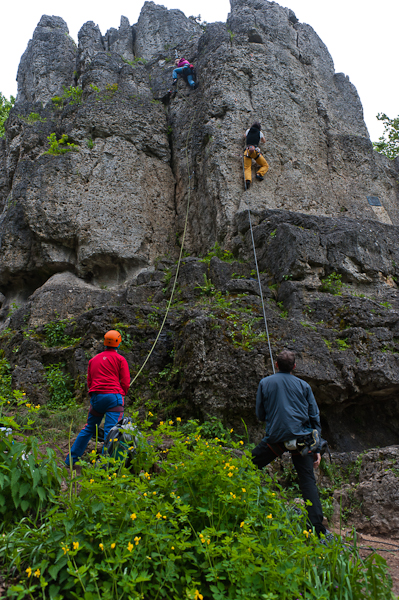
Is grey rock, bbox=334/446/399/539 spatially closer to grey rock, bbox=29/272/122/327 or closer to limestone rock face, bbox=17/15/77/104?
grey rock, bbox=29/272/122/327

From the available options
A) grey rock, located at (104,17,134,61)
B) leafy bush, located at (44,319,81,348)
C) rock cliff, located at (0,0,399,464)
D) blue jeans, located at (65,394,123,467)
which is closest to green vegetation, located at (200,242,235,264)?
rock cliff, located at (0,0,399,464)

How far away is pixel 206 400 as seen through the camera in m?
6.07

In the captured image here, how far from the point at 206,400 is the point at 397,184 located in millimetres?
9552

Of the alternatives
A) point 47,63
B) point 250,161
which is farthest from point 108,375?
point 47,63

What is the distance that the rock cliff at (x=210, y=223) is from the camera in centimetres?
660

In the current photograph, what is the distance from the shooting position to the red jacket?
487cm

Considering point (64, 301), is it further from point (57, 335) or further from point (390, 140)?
point (390, 140)

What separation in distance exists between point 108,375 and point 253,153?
720cm

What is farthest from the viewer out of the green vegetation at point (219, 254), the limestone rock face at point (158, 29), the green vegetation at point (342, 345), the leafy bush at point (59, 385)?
the limestone rock face at point (158, 29)

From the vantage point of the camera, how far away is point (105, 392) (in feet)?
15.9

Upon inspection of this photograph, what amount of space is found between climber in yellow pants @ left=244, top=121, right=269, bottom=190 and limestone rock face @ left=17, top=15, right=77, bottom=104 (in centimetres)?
788

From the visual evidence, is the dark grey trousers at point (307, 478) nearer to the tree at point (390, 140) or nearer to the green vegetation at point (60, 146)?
the green vegetation at point (60, 146)

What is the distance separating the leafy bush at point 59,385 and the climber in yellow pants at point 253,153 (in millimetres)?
5899

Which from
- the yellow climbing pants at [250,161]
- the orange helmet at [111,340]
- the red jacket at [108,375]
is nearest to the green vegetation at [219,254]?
the yellow climbing pants at [250,161]
